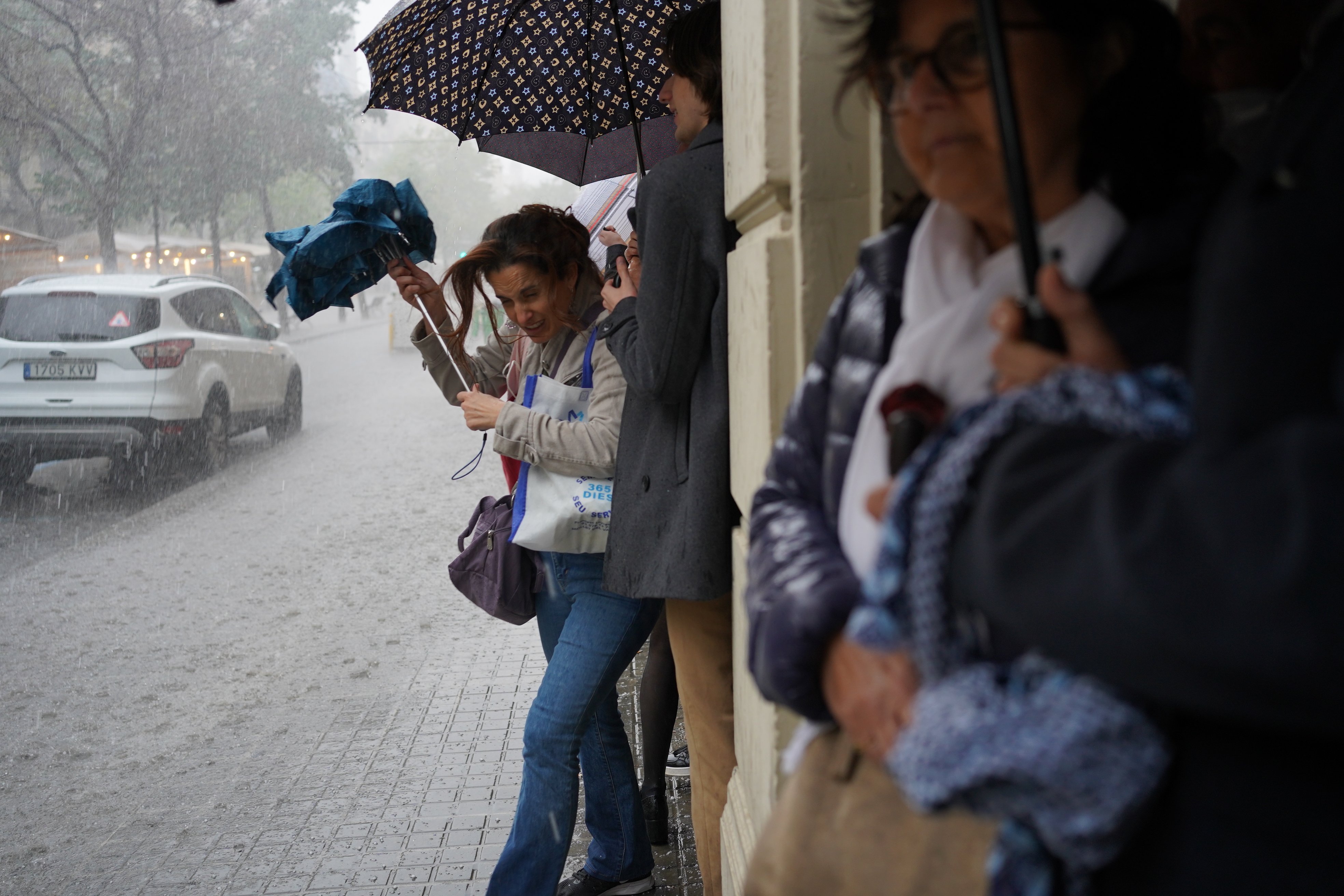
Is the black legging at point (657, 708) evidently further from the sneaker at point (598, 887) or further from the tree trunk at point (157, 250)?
the tree trunk at point (157, 250)

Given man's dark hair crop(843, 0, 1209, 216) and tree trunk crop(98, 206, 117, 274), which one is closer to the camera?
man's dark hair crop(843, 0, 1209, 216)

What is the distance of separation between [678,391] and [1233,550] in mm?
1930

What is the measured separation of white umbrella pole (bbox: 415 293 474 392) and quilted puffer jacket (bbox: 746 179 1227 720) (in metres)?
2.09

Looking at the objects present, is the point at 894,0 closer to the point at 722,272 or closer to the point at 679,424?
the point at 722,272

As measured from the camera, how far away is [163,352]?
10.3m

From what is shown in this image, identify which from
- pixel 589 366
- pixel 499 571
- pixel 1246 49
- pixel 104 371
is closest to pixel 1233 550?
pixel 1246 49

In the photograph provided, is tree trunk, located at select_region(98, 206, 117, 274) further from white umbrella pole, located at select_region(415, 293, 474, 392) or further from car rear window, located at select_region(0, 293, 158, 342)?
white umbrella pole, located at select_region(415, 293, 474, 392)

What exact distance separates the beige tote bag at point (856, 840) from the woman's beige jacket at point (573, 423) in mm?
1741

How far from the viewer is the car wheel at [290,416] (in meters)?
13.6

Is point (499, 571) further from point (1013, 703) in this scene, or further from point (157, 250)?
point (157, 250)

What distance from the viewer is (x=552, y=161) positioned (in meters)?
4.69

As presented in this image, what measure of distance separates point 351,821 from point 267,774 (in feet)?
2.29

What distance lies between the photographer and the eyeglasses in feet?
3.61

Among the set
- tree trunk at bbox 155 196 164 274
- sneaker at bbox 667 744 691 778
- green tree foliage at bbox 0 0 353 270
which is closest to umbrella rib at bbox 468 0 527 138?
sneaker at bbox 667 744 691 778
